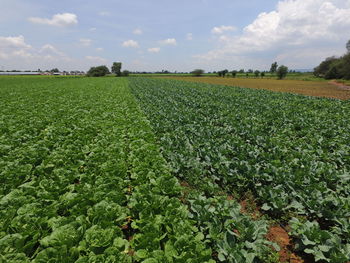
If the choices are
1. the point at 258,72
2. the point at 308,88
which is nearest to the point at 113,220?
the point at 308,88

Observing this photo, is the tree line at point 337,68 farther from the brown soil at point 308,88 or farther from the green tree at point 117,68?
the green tree at point 117,68

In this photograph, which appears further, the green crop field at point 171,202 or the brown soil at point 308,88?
the brown soil at point 308,88

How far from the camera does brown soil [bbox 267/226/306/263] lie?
3.10 m

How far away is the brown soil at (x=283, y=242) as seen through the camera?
3102 mm

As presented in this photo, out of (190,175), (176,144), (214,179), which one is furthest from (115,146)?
(214,179)

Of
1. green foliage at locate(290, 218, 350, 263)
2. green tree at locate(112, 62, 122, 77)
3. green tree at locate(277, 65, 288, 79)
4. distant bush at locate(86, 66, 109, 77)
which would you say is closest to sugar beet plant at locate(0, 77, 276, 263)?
green foliage at locate(290, 218, 350, 263)

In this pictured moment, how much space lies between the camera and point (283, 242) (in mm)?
3439

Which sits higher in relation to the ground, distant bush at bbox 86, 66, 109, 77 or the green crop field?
distant bush at bbox 86, 66, 109, 77

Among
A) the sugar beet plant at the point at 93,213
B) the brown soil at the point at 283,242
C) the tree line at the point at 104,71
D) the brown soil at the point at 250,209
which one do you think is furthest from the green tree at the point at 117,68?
the brown soil at the point at 283,242

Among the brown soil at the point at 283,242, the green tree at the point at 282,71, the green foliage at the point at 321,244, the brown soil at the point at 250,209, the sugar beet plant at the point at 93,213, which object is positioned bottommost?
the brown soil at the point at 283,242

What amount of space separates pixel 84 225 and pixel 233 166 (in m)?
3.93

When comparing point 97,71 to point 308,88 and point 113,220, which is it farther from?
point 113,220

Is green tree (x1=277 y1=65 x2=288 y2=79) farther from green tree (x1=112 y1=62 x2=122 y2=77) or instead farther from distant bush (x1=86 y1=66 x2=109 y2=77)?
distant bush (x1=86 y1=66 x2=109 y2=77)

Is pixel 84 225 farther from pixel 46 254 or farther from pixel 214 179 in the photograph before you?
pixel 214 179
